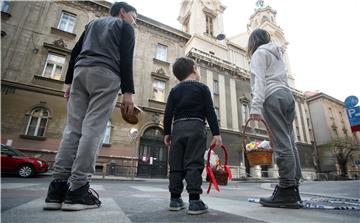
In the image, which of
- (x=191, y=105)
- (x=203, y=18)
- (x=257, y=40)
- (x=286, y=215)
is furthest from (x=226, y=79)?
(x=286, y=215)

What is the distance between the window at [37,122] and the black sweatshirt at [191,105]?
12.0m

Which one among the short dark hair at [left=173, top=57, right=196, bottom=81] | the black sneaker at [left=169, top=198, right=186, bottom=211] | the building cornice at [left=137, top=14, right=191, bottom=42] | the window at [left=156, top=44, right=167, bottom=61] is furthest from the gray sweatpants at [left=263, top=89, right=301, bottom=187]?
the building cornice at [left=137, top=14, right=191, bottom=42]

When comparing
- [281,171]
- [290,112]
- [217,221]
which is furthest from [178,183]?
[290,112]

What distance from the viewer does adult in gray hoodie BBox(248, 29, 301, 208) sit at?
210 centimetres

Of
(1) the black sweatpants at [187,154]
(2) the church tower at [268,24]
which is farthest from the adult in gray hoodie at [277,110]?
(2) the church tower at [268,24]

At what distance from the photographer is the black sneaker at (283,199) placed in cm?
201

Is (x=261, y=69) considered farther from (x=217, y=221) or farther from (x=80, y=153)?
(x=80, y=153)

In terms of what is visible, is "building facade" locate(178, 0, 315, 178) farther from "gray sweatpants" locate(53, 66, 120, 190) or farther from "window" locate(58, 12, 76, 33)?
"gray sweatpants" locate(53, 66, 120, 190)

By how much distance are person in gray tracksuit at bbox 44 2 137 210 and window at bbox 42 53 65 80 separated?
12848 millimetres

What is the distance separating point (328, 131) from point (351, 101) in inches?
1027

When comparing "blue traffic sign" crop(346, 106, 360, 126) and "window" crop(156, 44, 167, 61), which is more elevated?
"window" crop(156, 44, 167, 61)

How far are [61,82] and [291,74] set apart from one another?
27.1 metres

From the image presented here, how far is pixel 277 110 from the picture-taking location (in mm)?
2340

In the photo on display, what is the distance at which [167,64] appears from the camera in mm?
17359
